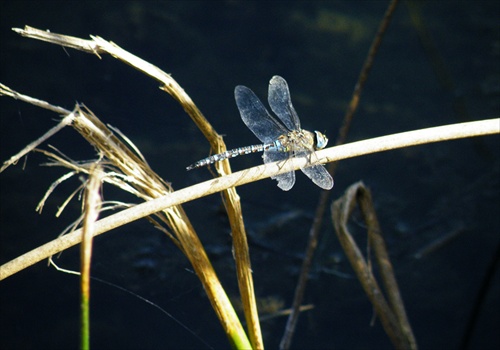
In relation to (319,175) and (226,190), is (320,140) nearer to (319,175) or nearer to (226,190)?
(319,175)

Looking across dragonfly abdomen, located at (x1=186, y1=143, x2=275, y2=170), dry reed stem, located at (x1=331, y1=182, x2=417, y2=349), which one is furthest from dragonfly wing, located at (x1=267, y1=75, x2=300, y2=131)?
dry reed stem, located at (x1=331, y1=182, x2=417, y2=349)

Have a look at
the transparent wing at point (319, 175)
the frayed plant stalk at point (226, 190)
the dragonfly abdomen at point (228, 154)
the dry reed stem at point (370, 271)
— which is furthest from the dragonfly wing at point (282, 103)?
the frayed plant stalk at point (226, 190)

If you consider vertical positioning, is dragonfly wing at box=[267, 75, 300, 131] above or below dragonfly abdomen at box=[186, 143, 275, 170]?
above

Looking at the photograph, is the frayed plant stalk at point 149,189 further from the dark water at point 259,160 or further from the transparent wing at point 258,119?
the dark water at point 259,160

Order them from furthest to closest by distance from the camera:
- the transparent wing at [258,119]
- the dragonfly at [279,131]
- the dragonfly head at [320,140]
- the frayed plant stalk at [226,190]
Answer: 1. the transparent wing at [258,119]
2. the dragonfly head at [320,140]
3. the dragonfly at [279,131]
4. the frayed plant stalk at [226,190]

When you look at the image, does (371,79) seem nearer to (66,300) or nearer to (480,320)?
(480,320)

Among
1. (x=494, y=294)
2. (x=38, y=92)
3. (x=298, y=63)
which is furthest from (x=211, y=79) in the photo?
(x=494, y=294)

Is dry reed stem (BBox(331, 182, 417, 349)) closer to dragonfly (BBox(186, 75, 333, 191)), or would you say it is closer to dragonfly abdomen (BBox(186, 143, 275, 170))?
dragonfly (BBox(186, 75, 333, 191))
